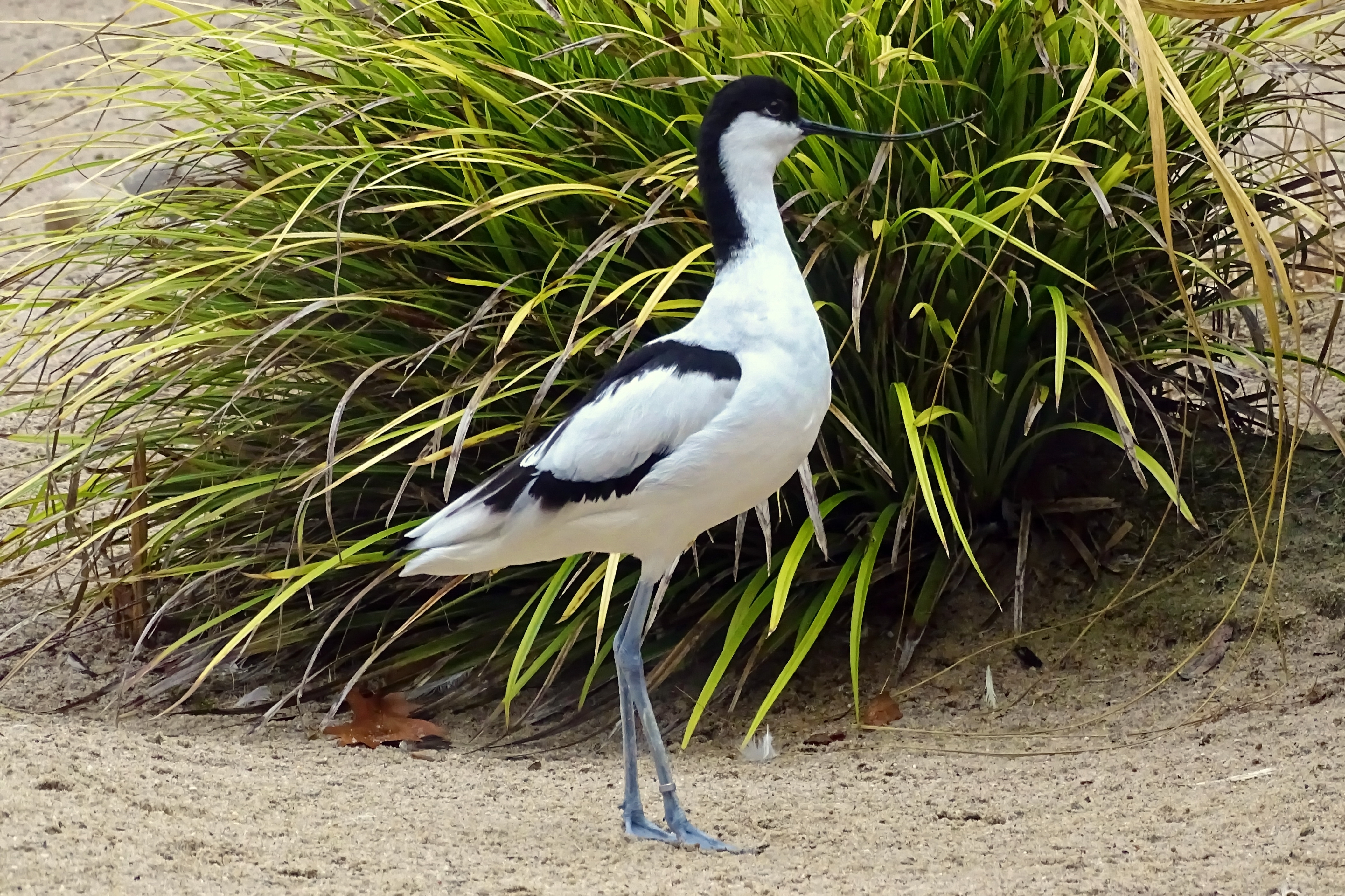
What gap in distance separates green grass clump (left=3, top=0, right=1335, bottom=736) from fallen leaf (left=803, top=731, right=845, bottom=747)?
196mm

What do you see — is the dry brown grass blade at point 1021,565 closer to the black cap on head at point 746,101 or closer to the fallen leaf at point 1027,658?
the fallen leaf at point 1027,658

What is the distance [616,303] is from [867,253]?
2.26 ft

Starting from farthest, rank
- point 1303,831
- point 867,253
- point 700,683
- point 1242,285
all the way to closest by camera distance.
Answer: point 1242,285 → point 700,683 → point 867,253 → point 1303,831

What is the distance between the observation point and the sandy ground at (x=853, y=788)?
2.34 metres

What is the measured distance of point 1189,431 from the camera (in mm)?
3750

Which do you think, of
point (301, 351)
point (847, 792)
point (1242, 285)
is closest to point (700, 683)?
point (847, 792)

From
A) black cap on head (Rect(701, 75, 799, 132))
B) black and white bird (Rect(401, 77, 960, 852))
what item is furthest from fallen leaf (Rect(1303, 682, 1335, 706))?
black cap on head (Rect(701, 75, 799, 132))

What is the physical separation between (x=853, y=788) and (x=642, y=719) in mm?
534

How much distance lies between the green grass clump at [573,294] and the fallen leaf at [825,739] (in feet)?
0.64

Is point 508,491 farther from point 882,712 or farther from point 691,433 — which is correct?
point 882,712

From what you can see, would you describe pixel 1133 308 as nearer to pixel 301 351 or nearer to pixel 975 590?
pixel 975 590

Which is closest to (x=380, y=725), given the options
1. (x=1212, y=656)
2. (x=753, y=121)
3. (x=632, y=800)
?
(x=632, y=800)

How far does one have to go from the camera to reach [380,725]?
348 centimetres

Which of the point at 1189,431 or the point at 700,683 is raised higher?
the point at 1189,431
